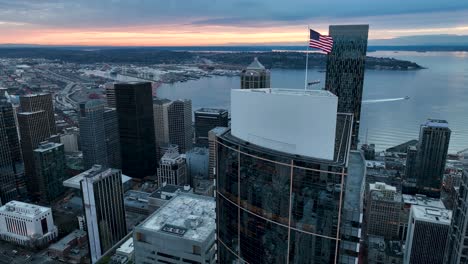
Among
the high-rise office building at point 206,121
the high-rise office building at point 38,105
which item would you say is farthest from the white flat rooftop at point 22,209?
the high-rise office building at point 206,121

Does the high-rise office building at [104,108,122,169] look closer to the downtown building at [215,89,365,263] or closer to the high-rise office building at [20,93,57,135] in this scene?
the high-rise office building at [20,93,57,135]

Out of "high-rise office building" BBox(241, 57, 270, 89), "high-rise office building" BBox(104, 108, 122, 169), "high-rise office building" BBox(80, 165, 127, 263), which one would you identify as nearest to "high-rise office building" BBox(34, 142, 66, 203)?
"high-rise office building" BBox(104, 108, 122, 169)

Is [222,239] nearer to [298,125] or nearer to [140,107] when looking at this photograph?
[298,125]

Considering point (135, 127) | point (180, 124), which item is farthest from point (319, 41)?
point (180, 124)

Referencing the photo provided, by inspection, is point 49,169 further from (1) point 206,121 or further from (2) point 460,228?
(2) point 460,228

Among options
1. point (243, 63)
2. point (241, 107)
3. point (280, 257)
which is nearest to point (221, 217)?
point (280, 257)

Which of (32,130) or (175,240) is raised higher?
(175,240)

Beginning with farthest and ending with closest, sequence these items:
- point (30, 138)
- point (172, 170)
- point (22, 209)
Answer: point (30, 138)
point (172, 170)
point (22, 209)
